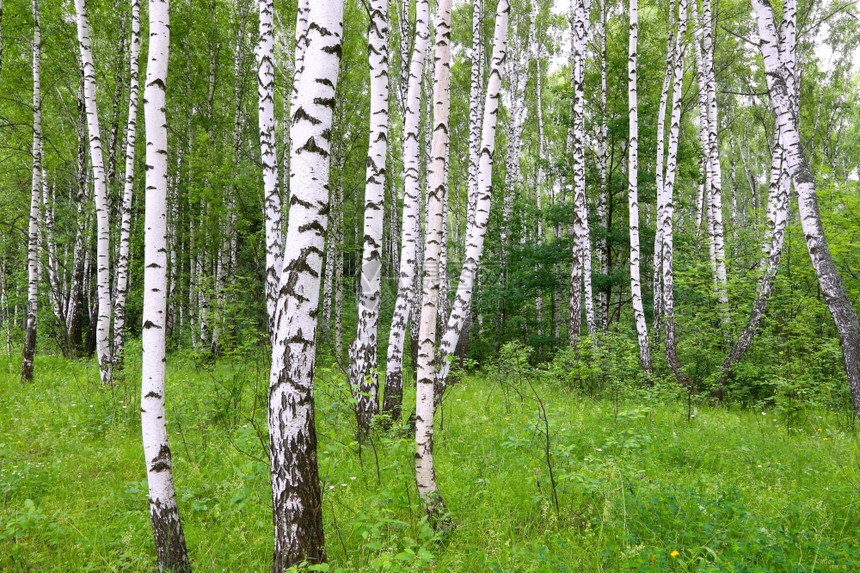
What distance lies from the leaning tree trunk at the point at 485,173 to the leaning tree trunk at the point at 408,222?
644mm

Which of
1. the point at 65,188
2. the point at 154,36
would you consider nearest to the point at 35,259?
the point at 154,36

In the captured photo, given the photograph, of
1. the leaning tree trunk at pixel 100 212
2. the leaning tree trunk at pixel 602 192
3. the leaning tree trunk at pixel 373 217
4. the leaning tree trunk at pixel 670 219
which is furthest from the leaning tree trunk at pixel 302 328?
the leaning tree trunk at pixel 602 192

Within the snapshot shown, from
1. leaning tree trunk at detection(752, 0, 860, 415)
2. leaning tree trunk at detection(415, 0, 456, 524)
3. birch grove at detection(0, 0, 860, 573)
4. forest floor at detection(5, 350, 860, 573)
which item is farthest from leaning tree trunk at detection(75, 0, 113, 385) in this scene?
leaning tree trunk at detection(752, 0, 860, 415)

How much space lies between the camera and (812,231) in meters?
4.74

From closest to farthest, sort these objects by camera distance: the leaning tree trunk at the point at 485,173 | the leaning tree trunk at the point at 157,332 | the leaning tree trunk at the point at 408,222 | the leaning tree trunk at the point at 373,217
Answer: the leaning tree trunk at the point at 157,332
the leaning tree trunk at the point at 485,173
the leaning tree trunk at the point at 373,217
the leaning tree trunk at the point at 408,222

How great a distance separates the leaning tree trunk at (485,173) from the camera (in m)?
4.77

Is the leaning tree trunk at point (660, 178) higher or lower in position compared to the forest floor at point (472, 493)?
higher

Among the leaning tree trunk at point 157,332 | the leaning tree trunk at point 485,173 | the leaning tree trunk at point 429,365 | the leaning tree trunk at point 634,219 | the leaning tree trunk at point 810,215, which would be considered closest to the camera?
the leaning tree trunk at point 157,332

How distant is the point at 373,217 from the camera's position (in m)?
5.48

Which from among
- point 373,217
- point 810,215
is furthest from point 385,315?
point 810,215

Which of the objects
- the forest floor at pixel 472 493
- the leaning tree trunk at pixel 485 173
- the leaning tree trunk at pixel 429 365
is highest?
the leaning tree trunk at pixel 485 173

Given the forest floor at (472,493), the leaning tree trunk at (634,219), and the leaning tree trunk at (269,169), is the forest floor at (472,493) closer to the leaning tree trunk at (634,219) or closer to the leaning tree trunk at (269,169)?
→ the leaning tree trunk at (269,169)

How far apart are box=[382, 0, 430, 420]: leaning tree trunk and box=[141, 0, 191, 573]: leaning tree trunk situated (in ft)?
9.18

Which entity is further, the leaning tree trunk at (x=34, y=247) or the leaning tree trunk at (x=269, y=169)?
the leaning tree trunk at (x=34, y=247)
